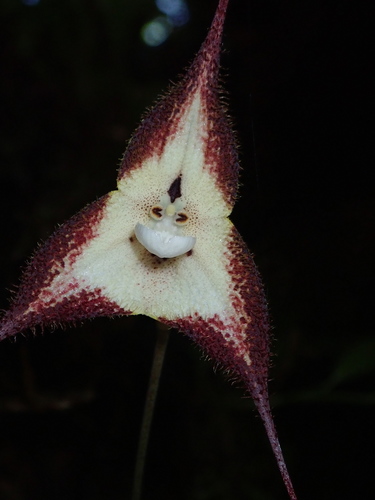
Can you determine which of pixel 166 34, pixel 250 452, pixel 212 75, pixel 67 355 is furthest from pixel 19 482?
pixel 166 34

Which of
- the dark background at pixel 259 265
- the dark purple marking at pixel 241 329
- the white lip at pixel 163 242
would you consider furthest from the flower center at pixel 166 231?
the dark background at pixel 259 265

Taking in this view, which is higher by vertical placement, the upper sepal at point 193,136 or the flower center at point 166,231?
the upper sepal at point 193,136

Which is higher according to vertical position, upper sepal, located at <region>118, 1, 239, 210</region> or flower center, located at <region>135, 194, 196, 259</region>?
upper sepal, located at <region>118, 1, 239, 210</region>

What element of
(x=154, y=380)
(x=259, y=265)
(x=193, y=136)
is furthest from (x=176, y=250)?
(x=259, y=265)

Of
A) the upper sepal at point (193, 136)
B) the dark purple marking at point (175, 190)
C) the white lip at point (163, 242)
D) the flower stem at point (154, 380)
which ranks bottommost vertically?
the flower stem at point (154, 380)

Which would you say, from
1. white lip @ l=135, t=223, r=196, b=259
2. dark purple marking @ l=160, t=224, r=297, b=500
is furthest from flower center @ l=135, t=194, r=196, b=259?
dark purple marking @ l=160, t=224, r=297, b=500

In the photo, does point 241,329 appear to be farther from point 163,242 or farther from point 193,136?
point 193,136

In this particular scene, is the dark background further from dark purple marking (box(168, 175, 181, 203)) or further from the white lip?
the white lip

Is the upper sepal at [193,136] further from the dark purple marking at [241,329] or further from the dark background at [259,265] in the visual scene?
the dark background at [259,265]
